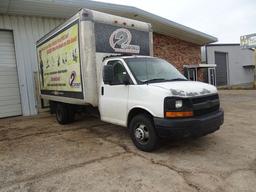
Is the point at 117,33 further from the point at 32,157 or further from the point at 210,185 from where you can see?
the point at 210,185

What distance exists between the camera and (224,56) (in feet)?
94.9

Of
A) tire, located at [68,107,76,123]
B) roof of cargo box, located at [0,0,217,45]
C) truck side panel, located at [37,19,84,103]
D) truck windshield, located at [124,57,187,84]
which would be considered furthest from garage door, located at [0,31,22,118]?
truck windshield, located at [124,57,187,84]

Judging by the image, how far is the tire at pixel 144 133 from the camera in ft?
16.2

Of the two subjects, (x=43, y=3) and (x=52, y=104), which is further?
(x=43, y=3)

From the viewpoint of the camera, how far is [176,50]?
18359mm

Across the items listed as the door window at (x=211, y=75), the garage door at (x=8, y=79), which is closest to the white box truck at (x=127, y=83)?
the garage door at (x=8, y=79)

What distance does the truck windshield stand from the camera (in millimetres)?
5375

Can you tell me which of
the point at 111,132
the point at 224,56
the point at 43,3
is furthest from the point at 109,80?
the point at 224,56

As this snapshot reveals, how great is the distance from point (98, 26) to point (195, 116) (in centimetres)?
328

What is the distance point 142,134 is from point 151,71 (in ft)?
4.91

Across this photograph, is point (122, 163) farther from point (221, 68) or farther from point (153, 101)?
point (221, 68)

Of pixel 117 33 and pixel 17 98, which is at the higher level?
pixel 117 33

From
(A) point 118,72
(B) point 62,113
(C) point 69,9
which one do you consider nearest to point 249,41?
(C) point 69,9

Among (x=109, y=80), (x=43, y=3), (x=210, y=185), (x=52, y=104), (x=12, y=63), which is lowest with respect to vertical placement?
(x=210, y=185)
